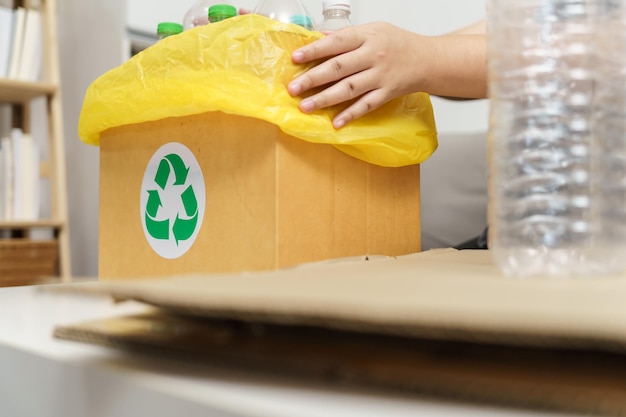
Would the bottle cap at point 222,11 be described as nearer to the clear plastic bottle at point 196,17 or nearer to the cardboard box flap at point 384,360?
the clear plastic bottle at point 196,17

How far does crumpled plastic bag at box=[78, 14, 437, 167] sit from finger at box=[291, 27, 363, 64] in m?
0.01

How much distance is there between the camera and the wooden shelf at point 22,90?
2.31 meters

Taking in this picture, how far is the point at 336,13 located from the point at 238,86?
308 millimetres

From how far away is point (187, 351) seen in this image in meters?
0.38

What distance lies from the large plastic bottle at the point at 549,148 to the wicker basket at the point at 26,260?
1.89 meters

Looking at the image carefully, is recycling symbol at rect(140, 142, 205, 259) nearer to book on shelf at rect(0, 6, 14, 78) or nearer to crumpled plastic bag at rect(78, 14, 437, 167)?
crumpled plastic bag at rect(78, 14, 437, 167)

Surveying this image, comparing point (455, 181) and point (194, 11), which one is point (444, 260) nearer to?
point (194, 11)

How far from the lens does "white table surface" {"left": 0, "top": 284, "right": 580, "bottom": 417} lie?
0.30 meters

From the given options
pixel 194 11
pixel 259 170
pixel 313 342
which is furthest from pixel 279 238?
pixel 194 11

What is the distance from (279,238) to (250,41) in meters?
0.22

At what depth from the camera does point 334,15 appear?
3.25 feet

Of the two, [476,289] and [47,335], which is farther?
[47,335]

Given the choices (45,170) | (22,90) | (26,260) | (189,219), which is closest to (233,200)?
(189,219)

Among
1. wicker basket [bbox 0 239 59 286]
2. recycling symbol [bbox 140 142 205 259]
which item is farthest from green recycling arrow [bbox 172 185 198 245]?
wicker basket [bbox 0 239 59 286]
